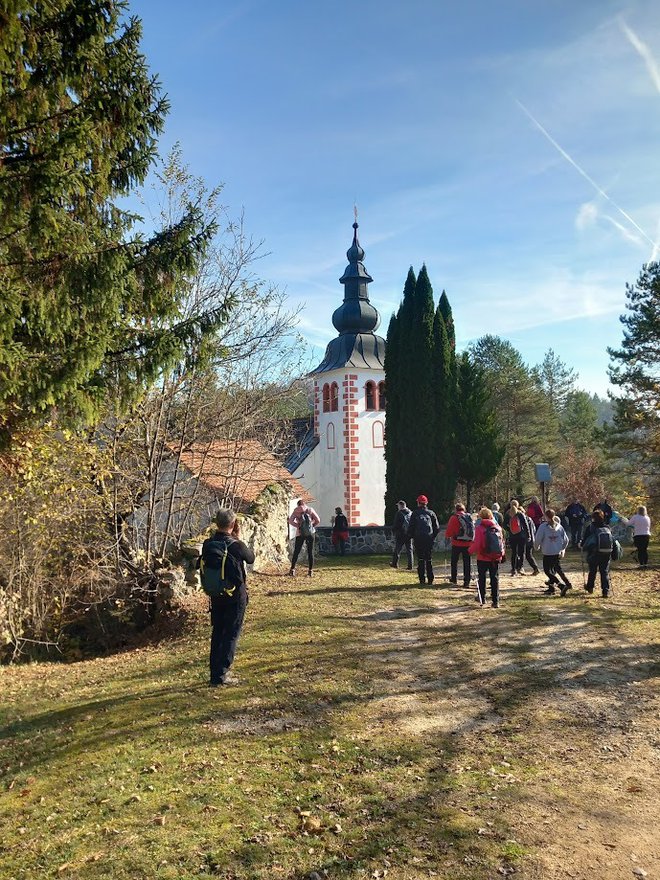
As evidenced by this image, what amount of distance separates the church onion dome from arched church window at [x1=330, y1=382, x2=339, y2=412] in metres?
1.05

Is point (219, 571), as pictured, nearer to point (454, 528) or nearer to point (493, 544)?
point (493, 544)

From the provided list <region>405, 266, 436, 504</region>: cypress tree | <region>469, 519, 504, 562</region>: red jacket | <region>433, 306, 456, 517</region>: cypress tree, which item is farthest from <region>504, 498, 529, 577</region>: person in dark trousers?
<region>405, 266, 436, 504</region>: cypress tree

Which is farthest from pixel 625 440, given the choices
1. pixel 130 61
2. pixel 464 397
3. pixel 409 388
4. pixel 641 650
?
pixel 130 61

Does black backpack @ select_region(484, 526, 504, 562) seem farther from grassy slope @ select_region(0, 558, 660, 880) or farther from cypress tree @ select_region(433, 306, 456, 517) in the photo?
cypress tree @ select_region(433, 306, 456, 517)

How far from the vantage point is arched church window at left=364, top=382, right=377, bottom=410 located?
33.5m

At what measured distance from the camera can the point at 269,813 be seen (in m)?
4.56

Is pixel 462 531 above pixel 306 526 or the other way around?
the other way around

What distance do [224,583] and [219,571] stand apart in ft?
0.45

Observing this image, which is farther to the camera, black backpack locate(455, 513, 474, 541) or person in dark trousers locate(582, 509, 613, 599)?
black backpack locate(455, 513, 474, 541)

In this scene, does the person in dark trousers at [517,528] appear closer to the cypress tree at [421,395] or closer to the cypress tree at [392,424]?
the cypress tree at [421,395]

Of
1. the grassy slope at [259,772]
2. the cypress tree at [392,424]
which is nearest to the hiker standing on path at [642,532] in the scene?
the grassy slope at [259,772]

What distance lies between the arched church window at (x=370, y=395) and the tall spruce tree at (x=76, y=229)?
1018 inches

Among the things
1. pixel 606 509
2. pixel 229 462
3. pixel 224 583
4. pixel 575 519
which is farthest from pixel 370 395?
pixel 224 583

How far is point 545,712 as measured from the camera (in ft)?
20.7
